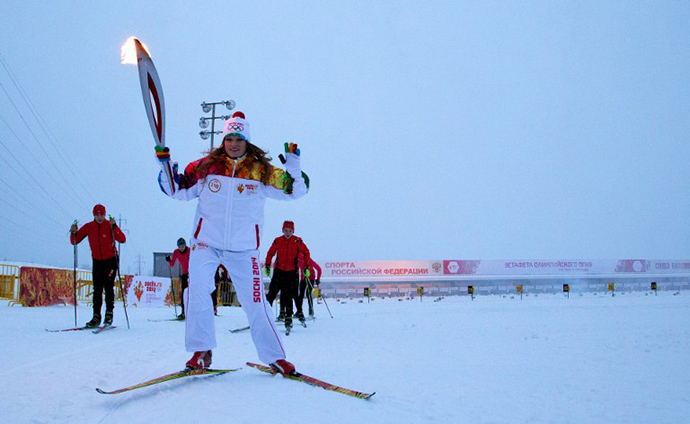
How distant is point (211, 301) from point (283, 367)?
0.74 metres

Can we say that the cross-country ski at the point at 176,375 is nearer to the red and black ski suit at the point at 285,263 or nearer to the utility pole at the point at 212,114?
the red and black ski suit at the point at 285,263

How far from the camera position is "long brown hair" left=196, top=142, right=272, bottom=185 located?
12.5ft

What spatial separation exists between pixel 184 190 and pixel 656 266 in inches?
2230

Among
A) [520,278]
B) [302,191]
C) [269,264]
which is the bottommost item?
[520,278]

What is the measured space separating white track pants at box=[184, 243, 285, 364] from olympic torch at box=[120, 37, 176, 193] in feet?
2.00

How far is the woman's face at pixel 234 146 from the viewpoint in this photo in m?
3.90

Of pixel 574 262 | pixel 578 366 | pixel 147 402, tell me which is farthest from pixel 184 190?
pixel 574 262

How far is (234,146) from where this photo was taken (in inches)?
154

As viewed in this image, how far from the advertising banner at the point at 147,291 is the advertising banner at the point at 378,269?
20805 mm

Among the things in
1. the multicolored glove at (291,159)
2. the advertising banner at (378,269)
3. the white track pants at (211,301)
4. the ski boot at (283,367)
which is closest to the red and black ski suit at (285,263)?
the white track pants at (211,301)

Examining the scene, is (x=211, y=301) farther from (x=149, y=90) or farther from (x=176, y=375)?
(x=149, y=90)

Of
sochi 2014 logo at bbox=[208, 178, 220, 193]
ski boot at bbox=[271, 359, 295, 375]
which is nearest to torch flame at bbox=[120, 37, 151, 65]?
sochi 2014 logo at bbox=[208, 178, 220, 193]

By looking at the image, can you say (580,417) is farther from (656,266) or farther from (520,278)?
(656,266)

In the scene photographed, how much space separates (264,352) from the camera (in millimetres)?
3789
